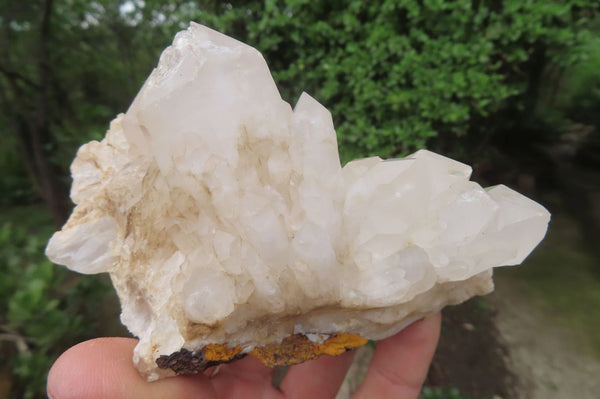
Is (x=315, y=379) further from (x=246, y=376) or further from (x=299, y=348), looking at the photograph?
(x=299, y=348)

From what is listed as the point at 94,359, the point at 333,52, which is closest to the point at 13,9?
the point at 333,52

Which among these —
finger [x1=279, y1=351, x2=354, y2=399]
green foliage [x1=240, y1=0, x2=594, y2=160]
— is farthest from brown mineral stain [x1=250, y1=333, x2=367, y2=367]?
green foliage [x1=240, y1=0, x2=594, y2=160]

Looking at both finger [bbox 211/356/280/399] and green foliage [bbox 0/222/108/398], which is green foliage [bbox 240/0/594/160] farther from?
green foliage [bbox 0/222/108/398]

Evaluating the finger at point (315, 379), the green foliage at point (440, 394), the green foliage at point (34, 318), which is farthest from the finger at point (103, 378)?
the green foliage at point (440, 394)

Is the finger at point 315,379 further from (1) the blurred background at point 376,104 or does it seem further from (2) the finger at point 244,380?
(1) the blurred background at point 376,104

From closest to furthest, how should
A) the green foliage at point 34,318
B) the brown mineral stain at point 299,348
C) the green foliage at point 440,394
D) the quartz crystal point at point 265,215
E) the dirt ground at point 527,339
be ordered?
the quartz crystal point at point 265,215, the brown mineral stain at point 299,348, the green foliage at point 34,318, the green foliage at point 440,394, the dirt ground at point 527,339

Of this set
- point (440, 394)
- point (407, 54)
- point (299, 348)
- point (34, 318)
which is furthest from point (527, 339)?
point (34, 318)

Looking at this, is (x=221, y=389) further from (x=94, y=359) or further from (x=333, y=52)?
(x=333, y=52)

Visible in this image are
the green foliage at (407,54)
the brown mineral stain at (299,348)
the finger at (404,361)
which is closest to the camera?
the brown mineral stain at (299,348)

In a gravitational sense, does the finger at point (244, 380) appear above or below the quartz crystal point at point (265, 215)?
below
